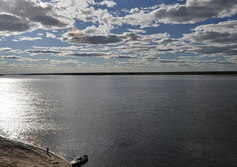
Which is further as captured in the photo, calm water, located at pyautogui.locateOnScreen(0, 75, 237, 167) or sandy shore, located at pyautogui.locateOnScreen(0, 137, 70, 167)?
calm water, located at pyautogui.locateOnScreen(0, 75, 237, 167)

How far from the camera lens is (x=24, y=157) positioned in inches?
864

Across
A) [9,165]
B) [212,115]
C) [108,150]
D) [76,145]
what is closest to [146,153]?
[108,150]

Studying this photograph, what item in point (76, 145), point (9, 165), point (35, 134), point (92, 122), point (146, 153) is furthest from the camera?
point (92, 122)

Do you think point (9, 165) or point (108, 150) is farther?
point (108, 150)

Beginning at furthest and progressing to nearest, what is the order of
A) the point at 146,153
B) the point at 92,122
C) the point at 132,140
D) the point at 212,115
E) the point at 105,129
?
1. the point at 212,115
2. the point at 92,122
3. the point at 105,129
4. the point at 132,140
5. the point at 146,153

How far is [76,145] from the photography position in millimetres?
28641

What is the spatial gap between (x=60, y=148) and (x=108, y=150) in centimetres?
639

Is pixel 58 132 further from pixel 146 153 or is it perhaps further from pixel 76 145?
pixel 146 153

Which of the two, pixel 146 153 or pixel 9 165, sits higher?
pixel 9 165

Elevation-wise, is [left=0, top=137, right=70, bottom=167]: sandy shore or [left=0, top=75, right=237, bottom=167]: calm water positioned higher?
[left=0, top=137, right=70, bottom=167]: sandy shore

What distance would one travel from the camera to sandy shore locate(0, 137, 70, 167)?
780 inches

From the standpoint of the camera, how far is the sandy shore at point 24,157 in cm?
1980

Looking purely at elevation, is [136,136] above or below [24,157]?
below

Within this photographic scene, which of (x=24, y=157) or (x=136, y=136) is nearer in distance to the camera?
(x=24, y=157)
